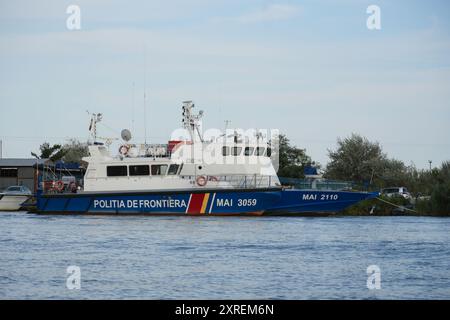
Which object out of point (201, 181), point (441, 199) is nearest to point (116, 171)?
point (201, 181)

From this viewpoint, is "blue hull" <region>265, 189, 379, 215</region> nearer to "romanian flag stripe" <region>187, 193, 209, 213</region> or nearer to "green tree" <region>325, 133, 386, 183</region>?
"romanian flag stripe" <region>187, 193, 209, 213</region>

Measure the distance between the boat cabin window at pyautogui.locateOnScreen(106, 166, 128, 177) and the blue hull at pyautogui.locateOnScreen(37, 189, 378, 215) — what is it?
4.21 ft

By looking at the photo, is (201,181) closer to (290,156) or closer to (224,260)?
(224,260)

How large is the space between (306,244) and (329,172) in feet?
158

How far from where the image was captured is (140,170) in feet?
164

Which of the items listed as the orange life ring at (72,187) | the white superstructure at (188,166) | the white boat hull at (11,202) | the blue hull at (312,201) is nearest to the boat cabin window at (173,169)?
the white superstructure at (188,166)

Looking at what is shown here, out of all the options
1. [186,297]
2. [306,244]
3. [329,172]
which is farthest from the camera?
[329,172]

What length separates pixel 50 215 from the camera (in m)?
51.8

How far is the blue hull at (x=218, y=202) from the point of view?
4791 centimetres

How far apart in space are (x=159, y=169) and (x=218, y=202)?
399cm

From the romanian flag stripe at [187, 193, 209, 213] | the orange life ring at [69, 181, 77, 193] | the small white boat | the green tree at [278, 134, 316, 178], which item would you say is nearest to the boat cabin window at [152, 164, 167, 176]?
the romanian flag stripe at [187, 193, 209, 213]

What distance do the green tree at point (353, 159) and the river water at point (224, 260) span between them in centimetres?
3556
